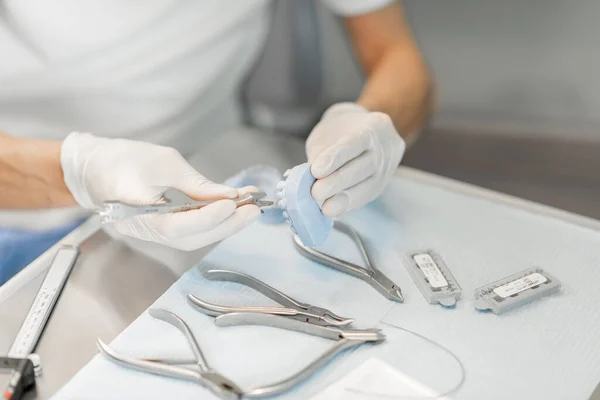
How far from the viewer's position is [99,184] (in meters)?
0.82

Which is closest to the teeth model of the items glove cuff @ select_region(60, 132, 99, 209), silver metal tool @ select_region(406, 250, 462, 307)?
silver metal tool @ select_region(406, 250, 462, 307)

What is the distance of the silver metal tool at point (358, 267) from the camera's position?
0.74 meters

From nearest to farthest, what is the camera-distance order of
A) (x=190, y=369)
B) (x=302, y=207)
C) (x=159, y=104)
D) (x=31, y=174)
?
(x=190, y=369)
(x=302, y=207)
(x=31, y=174)
(x=159, y=104)

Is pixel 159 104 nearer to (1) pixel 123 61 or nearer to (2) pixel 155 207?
(1) pixel 123 61

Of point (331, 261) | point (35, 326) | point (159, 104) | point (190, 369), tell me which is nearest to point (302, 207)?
point (331, 261)

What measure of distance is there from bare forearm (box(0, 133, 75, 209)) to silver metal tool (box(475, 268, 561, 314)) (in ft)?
1.77

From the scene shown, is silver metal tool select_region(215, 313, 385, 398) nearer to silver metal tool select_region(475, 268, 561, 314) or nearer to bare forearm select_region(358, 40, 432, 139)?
silver metal tool select_region(475, 268, 561, 314)

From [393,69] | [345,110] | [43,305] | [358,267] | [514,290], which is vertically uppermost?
[393,69]

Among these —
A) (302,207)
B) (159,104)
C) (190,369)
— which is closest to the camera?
(190,369)

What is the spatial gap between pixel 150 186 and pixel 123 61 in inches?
11.2

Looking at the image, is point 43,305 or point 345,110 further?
point 345,110

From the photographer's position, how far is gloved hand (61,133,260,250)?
0.74m

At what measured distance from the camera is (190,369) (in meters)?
0.64

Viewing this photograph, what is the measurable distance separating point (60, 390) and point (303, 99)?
865 mm
